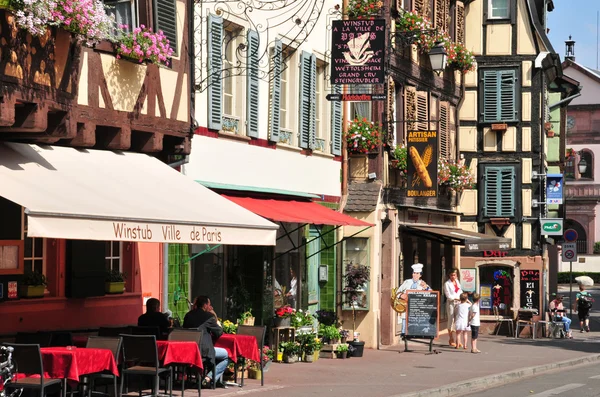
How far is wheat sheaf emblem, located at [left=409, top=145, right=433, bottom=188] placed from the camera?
27.1 meters

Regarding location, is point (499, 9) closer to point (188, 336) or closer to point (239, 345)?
point (239, 345)

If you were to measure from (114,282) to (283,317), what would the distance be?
17.1ft

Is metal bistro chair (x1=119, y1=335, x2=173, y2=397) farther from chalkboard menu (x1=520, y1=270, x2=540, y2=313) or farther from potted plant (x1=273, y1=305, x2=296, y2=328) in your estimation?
chalkboard menu (x1=520, y1=270, x2=540, y2=313)

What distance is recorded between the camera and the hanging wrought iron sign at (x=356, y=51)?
2258 centimetres

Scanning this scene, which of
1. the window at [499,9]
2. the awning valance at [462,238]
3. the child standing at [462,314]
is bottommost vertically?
the child standing at [462,314]

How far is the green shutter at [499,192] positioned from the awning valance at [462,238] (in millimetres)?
6564

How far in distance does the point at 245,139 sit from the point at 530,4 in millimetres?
18521

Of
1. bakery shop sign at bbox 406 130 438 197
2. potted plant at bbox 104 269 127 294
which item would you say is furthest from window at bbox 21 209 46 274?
bakery shop sign at bbox 406 130 438 197

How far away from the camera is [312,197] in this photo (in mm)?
23812

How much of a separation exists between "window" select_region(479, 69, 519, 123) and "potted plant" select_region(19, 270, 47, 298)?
76.5ft

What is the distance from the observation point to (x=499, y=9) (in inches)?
1476

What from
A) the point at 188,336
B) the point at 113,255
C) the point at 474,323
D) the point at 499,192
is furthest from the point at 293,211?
the point at 499,192

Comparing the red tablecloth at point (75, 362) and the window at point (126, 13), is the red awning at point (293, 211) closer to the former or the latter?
the window at point (126, 13)

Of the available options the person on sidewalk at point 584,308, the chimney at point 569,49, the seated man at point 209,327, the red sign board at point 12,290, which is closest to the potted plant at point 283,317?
the seated man at point 209,327
